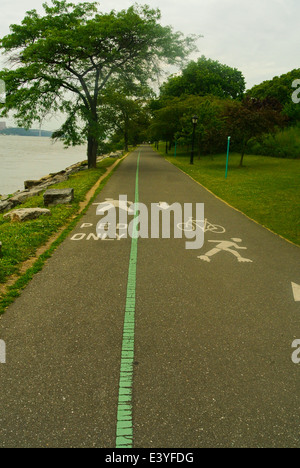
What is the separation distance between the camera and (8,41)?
19.0 metres

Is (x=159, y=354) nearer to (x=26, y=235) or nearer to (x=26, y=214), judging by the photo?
(x=26, y=235)

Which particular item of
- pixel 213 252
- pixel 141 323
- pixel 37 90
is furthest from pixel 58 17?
pixel 141 323

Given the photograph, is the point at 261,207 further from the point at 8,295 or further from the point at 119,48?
the point at 119,48

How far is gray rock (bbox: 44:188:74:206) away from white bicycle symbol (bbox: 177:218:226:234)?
15.1 feet

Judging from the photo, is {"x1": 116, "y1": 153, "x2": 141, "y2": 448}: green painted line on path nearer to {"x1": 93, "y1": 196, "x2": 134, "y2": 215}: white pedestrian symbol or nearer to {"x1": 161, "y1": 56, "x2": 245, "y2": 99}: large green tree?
{"x1": 93, "y1": 196, "x2": 134, "y2": 215}: white pedestrian symbol

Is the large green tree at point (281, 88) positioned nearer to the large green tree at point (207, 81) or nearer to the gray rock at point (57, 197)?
the large green tree at point (207, 81)

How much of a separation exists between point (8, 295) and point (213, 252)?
14.1 feet

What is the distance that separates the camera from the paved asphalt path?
251 centimetres

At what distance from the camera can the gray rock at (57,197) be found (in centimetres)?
1105

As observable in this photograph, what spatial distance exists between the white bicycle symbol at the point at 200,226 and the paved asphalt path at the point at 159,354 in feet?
7.72

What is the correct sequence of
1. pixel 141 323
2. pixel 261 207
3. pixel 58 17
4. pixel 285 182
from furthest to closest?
pixel 58 17 → pixel 285 182 → pixel 261 207 → pixel 141 323

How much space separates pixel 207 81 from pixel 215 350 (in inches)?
2386

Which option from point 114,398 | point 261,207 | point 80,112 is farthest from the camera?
point 80,112

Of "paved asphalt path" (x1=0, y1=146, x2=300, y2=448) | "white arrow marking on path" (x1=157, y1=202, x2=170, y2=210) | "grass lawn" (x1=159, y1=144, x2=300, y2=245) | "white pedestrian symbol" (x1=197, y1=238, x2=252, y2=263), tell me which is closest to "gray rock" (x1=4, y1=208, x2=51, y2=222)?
"paved asphalt path" (x1=0, y1=146, x2=300, y2=448)
